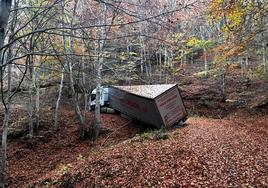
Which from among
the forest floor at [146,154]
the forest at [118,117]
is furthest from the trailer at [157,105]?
the forest floor at [146,154]

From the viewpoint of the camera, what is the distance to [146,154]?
8758 mm

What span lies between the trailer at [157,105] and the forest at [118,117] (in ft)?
1.89

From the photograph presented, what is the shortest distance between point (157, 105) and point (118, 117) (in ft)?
17.7

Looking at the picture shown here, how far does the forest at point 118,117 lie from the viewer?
572cm

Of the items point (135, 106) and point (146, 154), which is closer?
point (146, 154)

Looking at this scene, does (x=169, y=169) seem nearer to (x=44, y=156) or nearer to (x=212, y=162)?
(x=212, y=162)

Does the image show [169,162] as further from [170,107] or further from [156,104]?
[170,107]

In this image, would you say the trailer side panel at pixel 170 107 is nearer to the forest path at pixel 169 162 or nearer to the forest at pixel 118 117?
the forest at pixel 118 117

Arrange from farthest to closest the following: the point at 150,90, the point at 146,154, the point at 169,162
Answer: the point at 150,90, the point at 146,154, the point at 169,162

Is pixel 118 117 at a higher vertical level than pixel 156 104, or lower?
lower

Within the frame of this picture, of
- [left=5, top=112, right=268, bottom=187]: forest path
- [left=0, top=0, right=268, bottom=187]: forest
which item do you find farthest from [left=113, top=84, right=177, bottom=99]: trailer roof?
[left=5, top=112, right=268, bottom=187]: forest path

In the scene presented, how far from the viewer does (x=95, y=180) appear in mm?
7699

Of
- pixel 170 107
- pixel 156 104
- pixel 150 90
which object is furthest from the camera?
pixel 150 90

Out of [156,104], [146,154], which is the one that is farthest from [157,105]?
[146,154]
